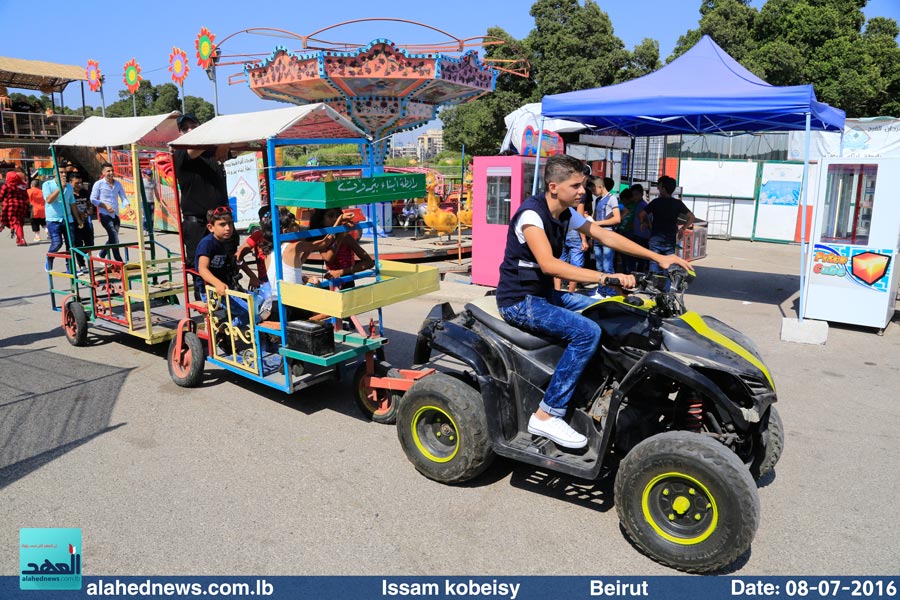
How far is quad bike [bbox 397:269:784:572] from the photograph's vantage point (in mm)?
3229

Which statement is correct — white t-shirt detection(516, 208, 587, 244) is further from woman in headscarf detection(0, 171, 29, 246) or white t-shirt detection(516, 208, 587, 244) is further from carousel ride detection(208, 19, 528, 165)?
woman in headscarf detection(0, 171, 29, 246)

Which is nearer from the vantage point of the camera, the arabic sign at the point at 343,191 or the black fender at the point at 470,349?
the black fender at the point at 470,349

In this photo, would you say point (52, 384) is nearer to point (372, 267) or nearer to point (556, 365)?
point (372, 267)

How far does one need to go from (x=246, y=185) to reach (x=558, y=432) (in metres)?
14.8

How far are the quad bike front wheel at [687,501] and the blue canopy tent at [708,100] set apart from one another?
4.88 meters

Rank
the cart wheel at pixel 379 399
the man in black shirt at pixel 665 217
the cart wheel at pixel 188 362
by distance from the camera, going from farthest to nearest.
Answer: the man in black shirt at pixel 665 217
the cart wheel at pixel 188 362
the cart wheel at pixel 379 399

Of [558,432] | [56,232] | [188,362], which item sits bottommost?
[188,362]

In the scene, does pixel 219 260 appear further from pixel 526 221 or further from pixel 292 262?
pixel 526 221

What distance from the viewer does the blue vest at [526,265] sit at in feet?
12.6

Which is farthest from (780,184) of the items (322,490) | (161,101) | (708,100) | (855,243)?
(161,101)

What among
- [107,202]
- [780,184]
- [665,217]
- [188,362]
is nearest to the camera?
[188,362]

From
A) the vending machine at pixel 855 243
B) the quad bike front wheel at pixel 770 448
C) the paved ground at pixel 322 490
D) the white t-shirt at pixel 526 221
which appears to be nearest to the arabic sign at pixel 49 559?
the paved ground at pixel 322 490

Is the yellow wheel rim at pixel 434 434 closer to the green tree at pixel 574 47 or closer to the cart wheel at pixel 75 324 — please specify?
the cart wheel at pixel 75 324

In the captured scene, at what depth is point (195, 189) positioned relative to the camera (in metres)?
6.67
